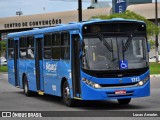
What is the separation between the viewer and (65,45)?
16.9 meters

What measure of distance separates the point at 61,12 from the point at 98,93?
67319mm

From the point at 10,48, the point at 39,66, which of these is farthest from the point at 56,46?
the point at 10,48

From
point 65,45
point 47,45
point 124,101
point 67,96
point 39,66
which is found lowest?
point 124,101

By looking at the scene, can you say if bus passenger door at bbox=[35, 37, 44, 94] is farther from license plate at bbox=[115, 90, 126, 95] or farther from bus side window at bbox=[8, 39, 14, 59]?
license plate at bbox=[115, 90, 126, 95]

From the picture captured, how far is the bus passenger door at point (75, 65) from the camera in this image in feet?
52.0

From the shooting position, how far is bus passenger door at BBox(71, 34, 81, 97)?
15844 millimetres

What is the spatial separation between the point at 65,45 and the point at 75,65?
1.08 m

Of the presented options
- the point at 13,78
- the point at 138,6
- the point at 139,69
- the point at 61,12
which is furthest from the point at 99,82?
the point at 61,12

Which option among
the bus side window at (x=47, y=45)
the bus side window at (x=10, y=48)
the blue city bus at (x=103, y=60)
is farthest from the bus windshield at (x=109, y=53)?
the bus side window at (x=10, y=48)

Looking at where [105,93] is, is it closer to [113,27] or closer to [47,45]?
[113,27]

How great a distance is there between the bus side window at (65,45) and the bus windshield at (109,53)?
1.29 m

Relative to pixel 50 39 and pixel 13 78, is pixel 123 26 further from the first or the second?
pixel 13 78

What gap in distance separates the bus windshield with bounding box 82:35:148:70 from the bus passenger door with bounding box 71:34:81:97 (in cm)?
55

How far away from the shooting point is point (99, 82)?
15156 millimetres
